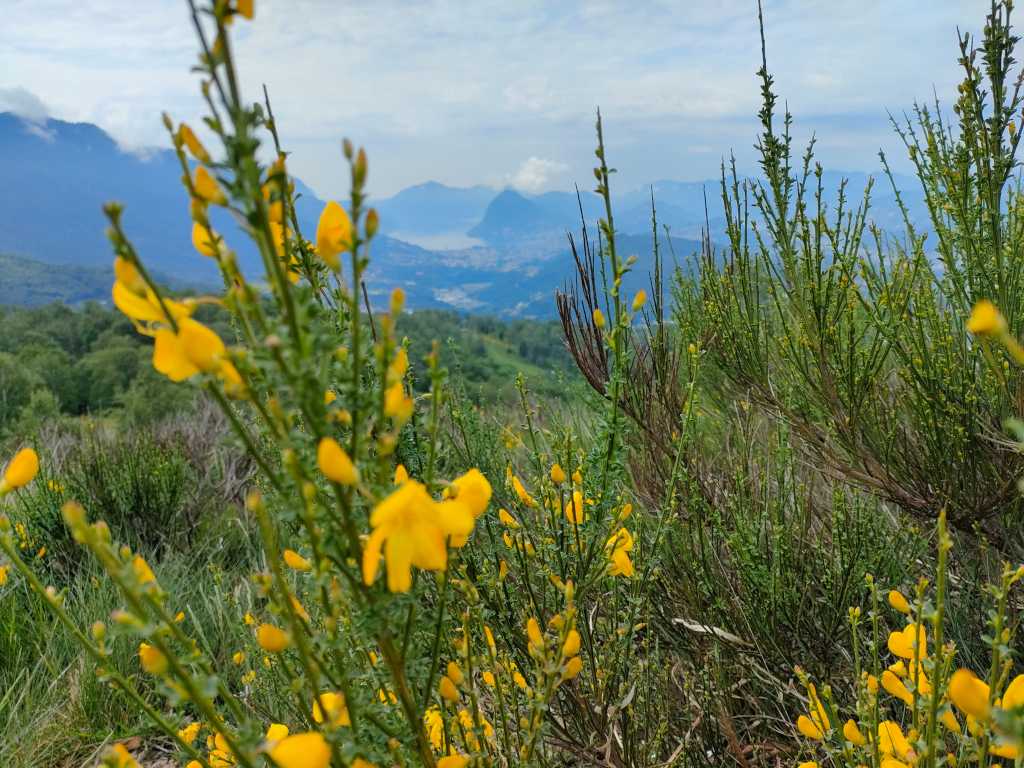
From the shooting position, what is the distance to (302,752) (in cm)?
63

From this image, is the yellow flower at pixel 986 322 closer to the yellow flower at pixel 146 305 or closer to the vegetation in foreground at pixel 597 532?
the vegetation in foreground at pixel 597 532

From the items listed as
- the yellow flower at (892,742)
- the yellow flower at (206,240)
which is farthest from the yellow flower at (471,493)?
the yellow flower at (892,742)

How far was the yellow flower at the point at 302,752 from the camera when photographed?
0.63 m

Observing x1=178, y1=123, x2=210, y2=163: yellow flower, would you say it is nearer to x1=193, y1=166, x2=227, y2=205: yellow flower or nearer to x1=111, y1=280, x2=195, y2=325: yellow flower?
x1=193, y1=166, x2=227, y2=205: yellow flower

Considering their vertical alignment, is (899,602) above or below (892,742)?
above

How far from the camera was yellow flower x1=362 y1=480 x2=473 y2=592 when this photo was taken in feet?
2.02

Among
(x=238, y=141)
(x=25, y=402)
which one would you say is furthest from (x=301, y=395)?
(x=25, y=402)

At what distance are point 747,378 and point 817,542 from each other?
1073mm

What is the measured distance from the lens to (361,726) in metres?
0.81

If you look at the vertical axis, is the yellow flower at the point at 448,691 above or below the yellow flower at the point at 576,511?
below

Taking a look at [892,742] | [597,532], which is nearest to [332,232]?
[597,532]

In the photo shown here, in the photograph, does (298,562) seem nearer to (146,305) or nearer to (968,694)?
(146,305)

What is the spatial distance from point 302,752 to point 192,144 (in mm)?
614

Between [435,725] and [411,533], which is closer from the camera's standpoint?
[411,533]
